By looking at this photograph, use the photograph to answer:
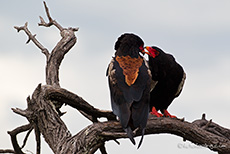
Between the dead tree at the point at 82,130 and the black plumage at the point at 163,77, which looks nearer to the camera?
the dead tree at the point at 82,130

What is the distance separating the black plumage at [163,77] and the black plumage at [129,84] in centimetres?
65

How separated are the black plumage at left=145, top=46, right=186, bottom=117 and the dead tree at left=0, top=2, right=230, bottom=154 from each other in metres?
0.73

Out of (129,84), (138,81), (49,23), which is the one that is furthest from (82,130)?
(49,23)

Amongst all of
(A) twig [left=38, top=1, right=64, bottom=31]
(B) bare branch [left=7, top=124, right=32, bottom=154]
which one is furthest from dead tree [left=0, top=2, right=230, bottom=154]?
(A) twig [left=38, top=1, right=64, bottom=31]

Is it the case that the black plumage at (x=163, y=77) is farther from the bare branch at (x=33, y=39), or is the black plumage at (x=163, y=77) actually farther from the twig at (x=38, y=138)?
the bare branch at (x=33, y=39)

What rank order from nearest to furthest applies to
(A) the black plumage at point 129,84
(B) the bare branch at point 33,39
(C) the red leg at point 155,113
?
(A) the black plumage at point 129,84, (C) the red leg at point 155,113, (B) the bare branch at point 33,39

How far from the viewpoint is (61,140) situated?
7.03 m

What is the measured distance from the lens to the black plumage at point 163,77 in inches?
321

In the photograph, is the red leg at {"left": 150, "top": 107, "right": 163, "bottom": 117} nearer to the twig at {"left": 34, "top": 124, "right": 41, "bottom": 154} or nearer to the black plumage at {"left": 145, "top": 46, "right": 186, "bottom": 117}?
the black plumage at {"left": 145, "top": 46, "right": 186, "bottom": 117}

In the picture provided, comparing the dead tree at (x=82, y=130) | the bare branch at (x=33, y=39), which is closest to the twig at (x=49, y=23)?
the bare branch at (x=33, y=39)

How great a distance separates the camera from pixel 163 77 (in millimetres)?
8180

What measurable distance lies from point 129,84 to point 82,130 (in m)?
1.07

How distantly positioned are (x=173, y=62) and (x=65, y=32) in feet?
8.44

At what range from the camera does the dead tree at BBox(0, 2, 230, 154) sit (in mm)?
6859
